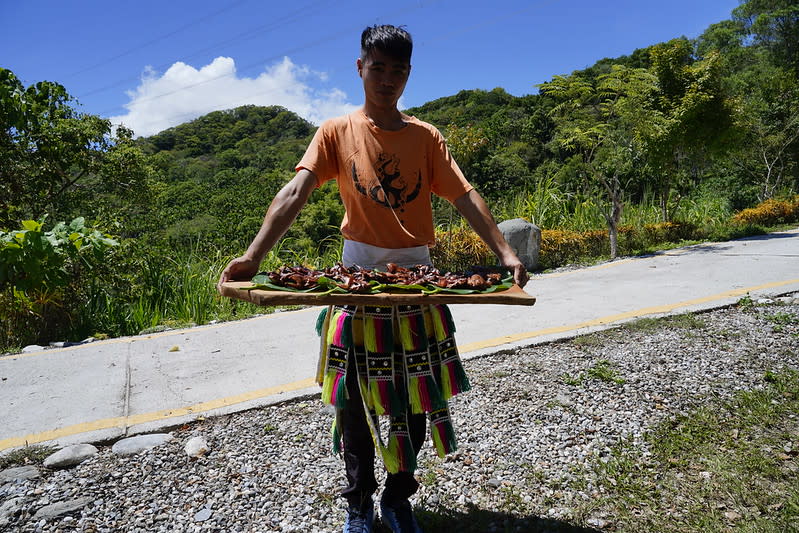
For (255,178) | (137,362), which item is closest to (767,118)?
(137,362)

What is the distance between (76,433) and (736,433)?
145 inches

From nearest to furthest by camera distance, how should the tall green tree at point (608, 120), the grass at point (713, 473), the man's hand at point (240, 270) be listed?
the man's hand at point (240, 270)
the grass at point (713, 473)
the tall green tree at point (608, 120)

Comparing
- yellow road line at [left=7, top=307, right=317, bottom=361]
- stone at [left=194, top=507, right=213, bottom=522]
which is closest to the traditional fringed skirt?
stone at [left=194, top=507, right=213, bottom=522]

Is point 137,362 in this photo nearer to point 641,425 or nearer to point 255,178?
point 641,425

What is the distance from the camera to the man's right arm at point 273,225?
175 cm

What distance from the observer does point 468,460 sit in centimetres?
265

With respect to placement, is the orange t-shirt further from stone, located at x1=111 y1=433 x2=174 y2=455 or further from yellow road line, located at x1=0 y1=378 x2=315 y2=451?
yellow road line, located at x1=0 y1=378 x2=315 y2=451

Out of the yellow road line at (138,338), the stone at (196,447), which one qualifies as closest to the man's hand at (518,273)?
the stone at (196,447)

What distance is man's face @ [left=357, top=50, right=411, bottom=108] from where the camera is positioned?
1827 millimetres

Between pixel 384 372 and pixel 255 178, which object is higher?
pixel 255 178

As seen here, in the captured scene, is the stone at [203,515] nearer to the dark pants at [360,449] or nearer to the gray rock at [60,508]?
the gray rock at [60,508]

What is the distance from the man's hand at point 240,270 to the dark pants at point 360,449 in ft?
1.58

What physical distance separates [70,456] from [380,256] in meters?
2.11

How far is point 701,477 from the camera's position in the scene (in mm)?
2359
